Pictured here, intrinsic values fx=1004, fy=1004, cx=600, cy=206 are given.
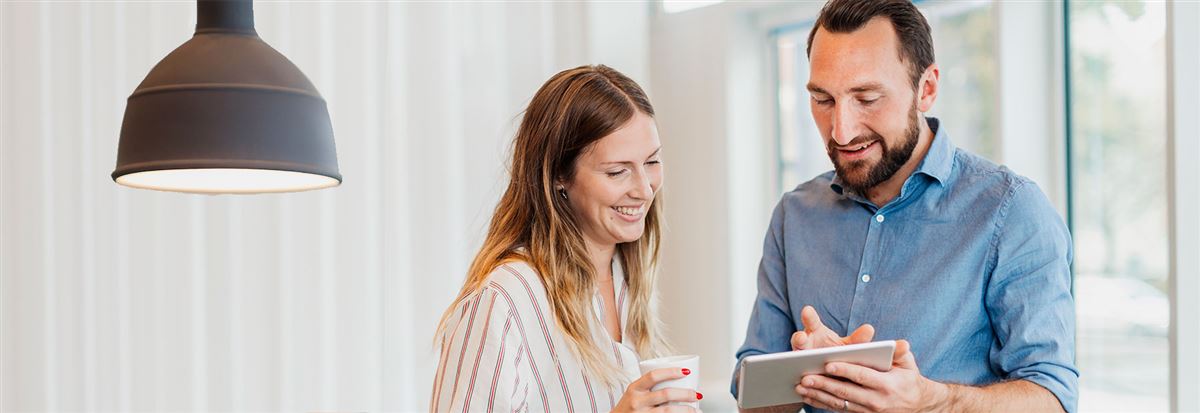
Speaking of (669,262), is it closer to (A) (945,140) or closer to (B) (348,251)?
(B) (348,251)

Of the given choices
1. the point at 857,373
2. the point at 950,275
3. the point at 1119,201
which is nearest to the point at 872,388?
the point at 857,373

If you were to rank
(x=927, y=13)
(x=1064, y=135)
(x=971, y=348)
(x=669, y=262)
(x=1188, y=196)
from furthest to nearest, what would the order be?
(x=669, y=262) → (x=927, y=13) → (x=1064, y=135) → (x=1188, y=196) → (x=971, y=348)

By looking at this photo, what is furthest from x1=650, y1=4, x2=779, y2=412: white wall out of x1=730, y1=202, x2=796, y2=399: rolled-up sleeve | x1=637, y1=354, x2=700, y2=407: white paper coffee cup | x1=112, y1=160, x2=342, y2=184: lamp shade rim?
x1=112, y1=160, x2=342, y2=184: lamp shade rim

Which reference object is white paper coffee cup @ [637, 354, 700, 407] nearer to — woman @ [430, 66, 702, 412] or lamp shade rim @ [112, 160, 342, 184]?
woman @ [430, 66, 702, 412]

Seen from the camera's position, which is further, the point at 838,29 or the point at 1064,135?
the point at 1064,135

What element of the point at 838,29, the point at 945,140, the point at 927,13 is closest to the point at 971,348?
the point at 945,140

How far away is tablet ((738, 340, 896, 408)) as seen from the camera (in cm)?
146

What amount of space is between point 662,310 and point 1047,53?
1.61m

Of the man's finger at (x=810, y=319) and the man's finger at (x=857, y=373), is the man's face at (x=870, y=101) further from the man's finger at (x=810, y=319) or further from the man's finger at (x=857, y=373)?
the man's finger at (x=857, y=373)

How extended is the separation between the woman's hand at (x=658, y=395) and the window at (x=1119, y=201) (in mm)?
1707

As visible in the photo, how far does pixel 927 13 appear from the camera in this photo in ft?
10.1

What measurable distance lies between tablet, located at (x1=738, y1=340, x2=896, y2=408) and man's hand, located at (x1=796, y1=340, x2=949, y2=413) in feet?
0.04

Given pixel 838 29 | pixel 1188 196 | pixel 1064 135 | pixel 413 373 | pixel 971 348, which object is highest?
pixel 838 29

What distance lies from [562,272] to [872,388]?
1.82 feet
